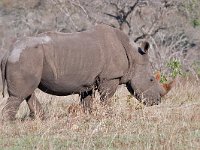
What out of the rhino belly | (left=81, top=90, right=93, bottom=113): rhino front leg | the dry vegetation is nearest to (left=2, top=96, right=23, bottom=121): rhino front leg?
the dry vegetation

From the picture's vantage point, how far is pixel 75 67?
1114 centimetres

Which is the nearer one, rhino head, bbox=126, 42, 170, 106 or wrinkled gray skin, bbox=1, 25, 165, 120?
wrinkled gray skin, bbox=1, 25, 165, 120

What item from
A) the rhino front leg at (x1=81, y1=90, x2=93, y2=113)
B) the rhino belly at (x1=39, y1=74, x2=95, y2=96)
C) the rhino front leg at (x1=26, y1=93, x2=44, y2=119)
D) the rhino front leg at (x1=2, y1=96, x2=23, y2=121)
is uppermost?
the rhino belly at (x1=39, y1=74, x2=95, y2=96)

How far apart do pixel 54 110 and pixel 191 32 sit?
55.6 ft

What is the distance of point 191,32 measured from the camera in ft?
90.2

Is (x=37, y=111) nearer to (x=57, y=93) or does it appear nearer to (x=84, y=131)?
(x=57, y=93)

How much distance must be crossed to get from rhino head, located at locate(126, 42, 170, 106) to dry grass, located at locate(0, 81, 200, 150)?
0.61m

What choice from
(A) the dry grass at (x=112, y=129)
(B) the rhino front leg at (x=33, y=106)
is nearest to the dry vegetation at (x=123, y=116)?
(A) the dry grass at (x=112, y=129)

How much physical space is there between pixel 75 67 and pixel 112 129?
2.46 metres

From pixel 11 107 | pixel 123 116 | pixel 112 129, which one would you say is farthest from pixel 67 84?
pixel 112 129

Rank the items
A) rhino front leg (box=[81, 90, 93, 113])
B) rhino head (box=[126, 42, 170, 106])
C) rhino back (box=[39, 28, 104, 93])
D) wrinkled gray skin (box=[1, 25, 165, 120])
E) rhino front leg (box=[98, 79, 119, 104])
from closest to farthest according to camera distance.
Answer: wrinkled gray skin (box=[1, 25, 165, 120]) < rhino back (box=[39, 28, 104, 93]) < rhino front leg (box=[98, 79, 119, 104]) < rhino front leg (box=[81, 90, 93, 113]) < rhino head (box=[126, 42, 170, 106])

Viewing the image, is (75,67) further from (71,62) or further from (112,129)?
(112,129)

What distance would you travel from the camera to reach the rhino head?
12.0 metres

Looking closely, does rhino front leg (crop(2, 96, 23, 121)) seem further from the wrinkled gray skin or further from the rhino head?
the rhino head
